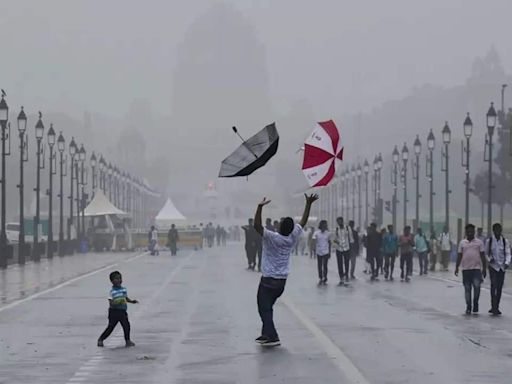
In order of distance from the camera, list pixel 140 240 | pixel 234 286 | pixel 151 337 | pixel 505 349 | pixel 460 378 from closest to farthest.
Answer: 1. pixel 460 378
2. pixel 505 349
3. pixel 151 337
4. pixel 234 286
5. pixel 140 240

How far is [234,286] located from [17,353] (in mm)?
18401

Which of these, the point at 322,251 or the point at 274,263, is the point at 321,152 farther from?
the point at 322,251

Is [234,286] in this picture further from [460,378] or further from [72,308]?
[460,378]

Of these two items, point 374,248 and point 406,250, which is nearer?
point 406,250

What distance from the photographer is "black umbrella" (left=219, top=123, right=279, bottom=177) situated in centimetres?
1777

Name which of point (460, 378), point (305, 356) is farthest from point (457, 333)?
point (460, 378)

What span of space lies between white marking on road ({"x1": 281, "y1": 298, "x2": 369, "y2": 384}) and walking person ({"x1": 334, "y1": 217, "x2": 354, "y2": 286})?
1252 centimetres

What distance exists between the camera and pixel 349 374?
15531mm

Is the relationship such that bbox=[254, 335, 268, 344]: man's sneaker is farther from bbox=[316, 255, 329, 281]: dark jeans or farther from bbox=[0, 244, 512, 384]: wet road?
bbox=[316, 255, 329, 281]: dark jeans

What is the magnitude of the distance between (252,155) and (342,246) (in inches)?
790

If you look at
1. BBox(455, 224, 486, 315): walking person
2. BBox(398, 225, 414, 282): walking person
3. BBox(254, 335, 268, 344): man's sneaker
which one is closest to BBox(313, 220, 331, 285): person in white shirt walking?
BBox(398, 225, 414, 282): walking person

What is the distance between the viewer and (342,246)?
3791 centimetres

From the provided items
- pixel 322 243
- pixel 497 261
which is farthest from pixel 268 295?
pixel 322 243

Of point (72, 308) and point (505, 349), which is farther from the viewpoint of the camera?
point (72, 308)
